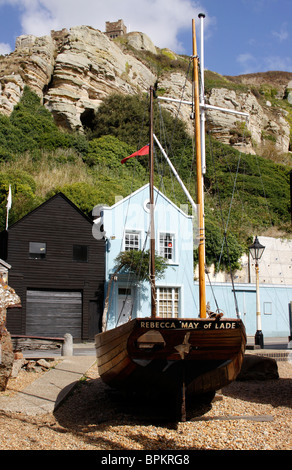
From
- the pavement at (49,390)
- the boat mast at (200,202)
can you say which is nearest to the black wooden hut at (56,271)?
the pavement at (49,390)

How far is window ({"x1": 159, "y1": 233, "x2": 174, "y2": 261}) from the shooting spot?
26906 millimetres

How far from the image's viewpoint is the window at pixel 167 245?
26.9 m

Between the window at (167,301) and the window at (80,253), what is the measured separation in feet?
14.5

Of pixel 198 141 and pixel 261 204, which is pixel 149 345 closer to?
pixel 198 141

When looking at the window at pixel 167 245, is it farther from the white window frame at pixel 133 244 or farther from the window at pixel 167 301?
the window at pixel 167 301

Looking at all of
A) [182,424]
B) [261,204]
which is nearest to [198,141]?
[182,424]

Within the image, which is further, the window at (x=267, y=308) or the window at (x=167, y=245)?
the window at (x=267, y=308)

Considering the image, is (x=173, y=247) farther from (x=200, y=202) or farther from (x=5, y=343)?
(x=5, y=343)

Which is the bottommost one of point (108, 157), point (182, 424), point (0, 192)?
point (182, 424)

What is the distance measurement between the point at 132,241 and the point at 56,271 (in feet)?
15.3

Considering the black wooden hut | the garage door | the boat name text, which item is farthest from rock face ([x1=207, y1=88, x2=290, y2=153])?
the boat name text

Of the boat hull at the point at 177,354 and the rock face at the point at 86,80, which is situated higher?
the rock face at the point at 86,80

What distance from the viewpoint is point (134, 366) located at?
24.9 feet
